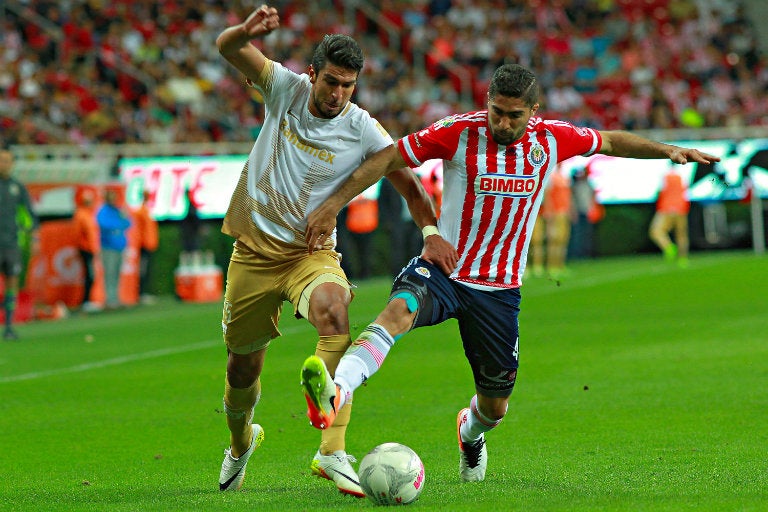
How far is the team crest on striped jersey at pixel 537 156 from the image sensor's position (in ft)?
22.8

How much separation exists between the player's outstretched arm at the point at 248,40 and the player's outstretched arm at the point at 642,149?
6.21 ft

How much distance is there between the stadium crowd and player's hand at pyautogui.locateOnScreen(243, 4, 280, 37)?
2068cm

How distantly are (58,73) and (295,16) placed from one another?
705 centimetres

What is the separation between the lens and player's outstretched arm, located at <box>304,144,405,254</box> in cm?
674

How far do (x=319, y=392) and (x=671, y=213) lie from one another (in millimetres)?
A: 22964

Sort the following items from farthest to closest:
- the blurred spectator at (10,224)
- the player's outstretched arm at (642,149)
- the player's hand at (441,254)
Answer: the blurred spectator at (10,224) < the player's outstretched arm at (642,149) < the player's hand at (441,254)

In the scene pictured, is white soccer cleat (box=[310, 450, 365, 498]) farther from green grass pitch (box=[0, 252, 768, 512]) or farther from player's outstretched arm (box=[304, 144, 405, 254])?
player's outstretched arm (box=[304, 144, 405, 254])

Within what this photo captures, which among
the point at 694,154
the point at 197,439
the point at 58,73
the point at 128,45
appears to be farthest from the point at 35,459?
the point at 128,45

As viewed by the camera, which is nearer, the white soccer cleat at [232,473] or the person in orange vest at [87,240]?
the white soccer cleat at [232,473]

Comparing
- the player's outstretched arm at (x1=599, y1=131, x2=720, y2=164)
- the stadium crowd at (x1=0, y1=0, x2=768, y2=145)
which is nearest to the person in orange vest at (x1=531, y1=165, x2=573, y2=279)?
the stadium crowd at (x1=0, y1=0, x2=768, y2=145)

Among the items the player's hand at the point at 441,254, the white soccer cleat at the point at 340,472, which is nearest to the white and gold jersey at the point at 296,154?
the player's hand at the point at 441,254

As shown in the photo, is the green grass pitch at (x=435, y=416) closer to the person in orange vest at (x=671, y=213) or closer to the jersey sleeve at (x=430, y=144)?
the jersey sleeve at (x=430, y=144)

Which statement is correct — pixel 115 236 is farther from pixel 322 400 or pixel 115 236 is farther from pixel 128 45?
pixel 322 400

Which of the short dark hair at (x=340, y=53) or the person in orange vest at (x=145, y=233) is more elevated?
the short dark hair at (x=340, y=53)
